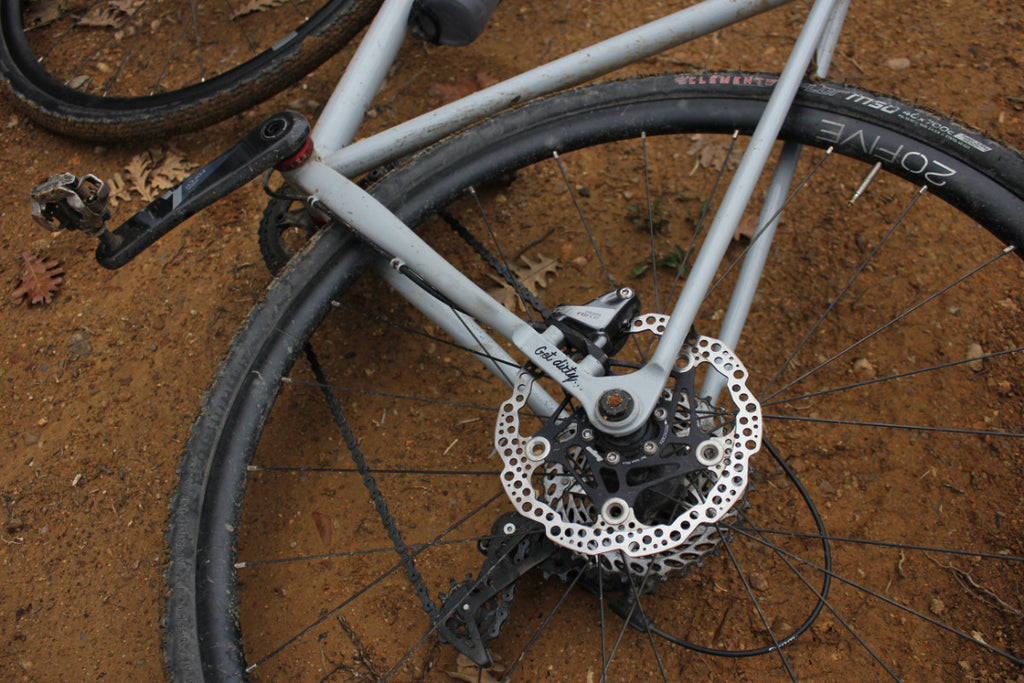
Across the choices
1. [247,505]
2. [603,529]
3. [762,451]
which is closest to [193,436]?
[247,505]

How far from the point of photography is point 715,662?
2.03 m

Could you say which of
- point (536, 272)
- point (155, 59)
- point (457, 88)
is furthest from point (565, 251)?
point (155, 59)

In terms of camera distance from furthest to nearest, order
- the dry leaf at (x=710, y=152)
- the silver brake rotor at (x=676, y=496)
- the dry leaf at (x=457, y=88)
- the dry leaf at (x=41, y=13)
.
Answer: the dry leaf at (x=41, y=13)
the dry leaf at (x=457, y=88)
the dry leaf at (x=710, y=152)
the silver brake rotor at (x=676, y=496)

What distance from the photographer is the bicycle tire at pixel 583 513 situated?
182 cm

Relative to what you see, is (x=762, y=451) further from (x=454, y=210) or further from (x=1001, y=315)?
(x=454, y=210)

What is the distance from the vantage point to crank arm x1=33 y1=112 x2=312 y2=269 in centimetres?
175

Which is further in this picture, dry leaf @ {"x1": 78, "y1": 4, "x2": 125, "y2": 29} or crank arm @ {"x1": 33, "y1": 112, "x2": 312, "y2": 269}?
dry leaf @ {"x1": 78, "y1": 4, "x2": 125, "y2": 29}

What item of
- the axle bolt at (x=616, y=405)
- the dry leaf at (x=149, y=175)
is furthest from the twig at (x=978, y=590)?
the dry leaf at (x=149, y=175)

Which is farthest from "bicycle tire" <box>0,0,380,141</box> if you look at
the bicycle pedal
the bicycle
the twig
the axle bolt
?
the twig

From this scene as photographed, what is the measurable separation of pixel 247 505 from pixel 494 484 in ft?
2.32

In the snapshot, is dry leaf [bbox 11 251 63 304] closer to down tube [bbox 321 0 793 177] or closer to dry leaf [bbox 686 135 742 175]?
down tube [bbox 321 0 793 177]

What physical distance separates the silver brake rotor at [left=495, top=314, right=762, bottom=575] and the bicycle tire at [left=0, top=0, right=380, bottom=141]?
163 centimetres

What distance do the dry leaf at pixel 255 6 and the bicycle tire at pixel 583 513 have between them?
68.7 inches

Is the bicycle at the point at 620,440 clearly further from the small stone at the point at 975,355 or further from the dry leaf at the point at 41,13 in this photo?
the dry leaf at the point at 41,13
